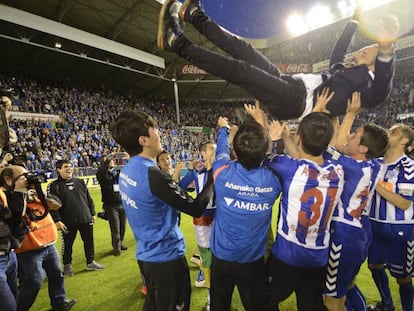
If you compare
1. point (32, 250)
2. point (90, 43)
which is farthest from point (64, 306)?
point (90, 43)

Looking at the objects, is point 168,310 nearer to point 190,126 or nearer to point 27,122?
point 27,122

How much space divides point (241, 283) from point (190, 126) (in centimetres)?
2688

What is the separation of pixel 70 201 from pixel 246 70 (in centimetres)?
354

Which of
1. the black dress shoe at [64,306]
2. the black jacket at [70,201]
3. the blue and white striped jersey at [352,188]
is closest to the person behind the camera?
the blue and white striped jersey at [352,188]

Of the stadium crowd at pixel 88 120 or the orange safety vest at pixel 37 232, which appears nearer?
the orange safety vest at pixel 37 232

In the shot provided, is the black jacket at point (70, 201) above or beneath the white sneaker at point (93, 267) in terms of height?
above

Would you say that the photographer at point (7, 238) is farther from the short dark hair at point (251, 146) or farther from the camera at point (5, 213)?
the short dark hair at point (251, 146)

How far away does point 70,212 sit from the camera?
180 inches

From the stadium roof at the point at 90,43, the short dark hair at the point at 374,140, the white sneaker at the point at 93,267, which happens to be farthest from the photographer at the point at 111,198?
the stadium roof at the point at 90,43

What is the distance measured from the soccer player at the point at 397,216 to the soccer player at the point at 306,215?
40.9 inches

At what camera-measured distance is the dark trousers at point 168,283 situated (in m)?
2.12

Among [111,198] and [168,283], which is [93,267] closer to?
[111,198]

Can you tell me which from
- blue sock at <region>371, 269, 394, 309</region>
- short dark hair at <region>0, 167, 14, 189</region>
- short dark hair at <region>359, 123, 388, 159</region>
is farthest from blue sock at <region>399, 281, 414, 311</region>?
short dark hair at <region>0, 167, 14, 189</region>

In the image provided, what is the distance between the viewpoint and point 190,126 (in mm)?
28719
